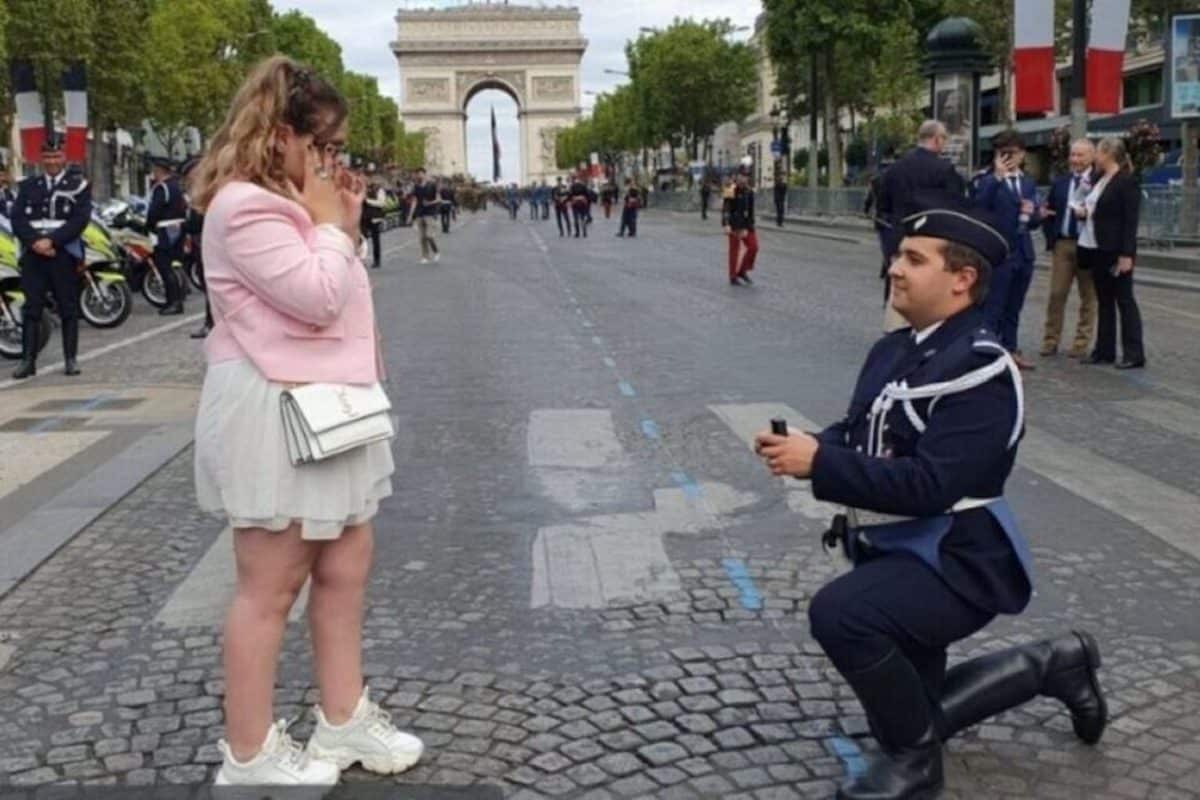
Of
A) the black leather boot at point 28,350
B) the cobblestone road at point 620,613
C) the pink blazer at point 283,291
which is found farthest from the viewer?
the black leather boot at point 28,350

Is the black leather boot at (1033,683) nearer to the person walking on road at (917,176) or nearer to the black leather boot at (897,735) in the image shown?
the black leather boot at (897,735)

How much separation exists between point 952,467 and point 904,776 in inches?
30.9

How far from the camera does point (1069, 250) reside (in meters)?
11.6

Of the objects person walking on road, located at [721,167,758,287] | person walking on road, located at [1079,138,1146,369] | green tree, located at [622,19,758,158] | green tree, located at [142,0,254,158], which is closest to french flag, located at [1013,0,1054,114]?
person walking on road, located at [721,167,758,287]

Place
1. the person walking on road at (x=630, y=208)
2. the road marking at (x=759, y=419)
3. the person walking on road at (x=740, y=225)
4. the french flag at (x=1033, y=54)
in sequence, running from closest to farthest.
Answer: the road marking at (x=759, y=419), the french flag at (x=1033, y=54), the person walking on road at (x=740, y=225), the person walking on road at (x=630, y=208)

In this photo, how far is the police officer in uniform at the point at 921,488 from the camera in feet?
10.8

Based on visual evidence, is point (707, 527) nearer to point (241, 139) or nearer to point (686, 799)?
point (686, 799)

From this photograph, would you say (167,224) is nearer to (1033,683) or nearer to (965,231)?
(1033,683)

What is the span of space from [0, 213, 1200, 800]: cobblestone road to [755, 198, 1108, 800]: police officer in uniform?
1.27 feet

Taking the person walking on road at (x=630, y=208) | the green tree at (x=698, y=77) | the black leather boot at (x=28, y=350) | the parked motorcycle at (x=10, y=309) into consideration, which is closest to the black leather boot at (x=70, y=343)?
the black leather boot at (x=28, y=350)

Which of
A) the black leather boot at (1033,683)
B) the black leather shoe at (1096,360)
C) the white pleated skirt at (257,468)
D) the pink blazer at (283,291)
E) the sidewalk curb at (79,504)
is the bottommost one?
the black leather shoe at (1096,360)

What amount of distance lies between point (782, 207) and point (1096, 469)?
38603mm

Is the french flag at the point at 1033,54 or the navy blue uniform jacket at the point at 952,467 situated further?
the french flag at the point at 1033,54

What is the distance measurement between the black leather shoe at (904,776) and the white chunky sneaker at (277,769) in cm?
129
